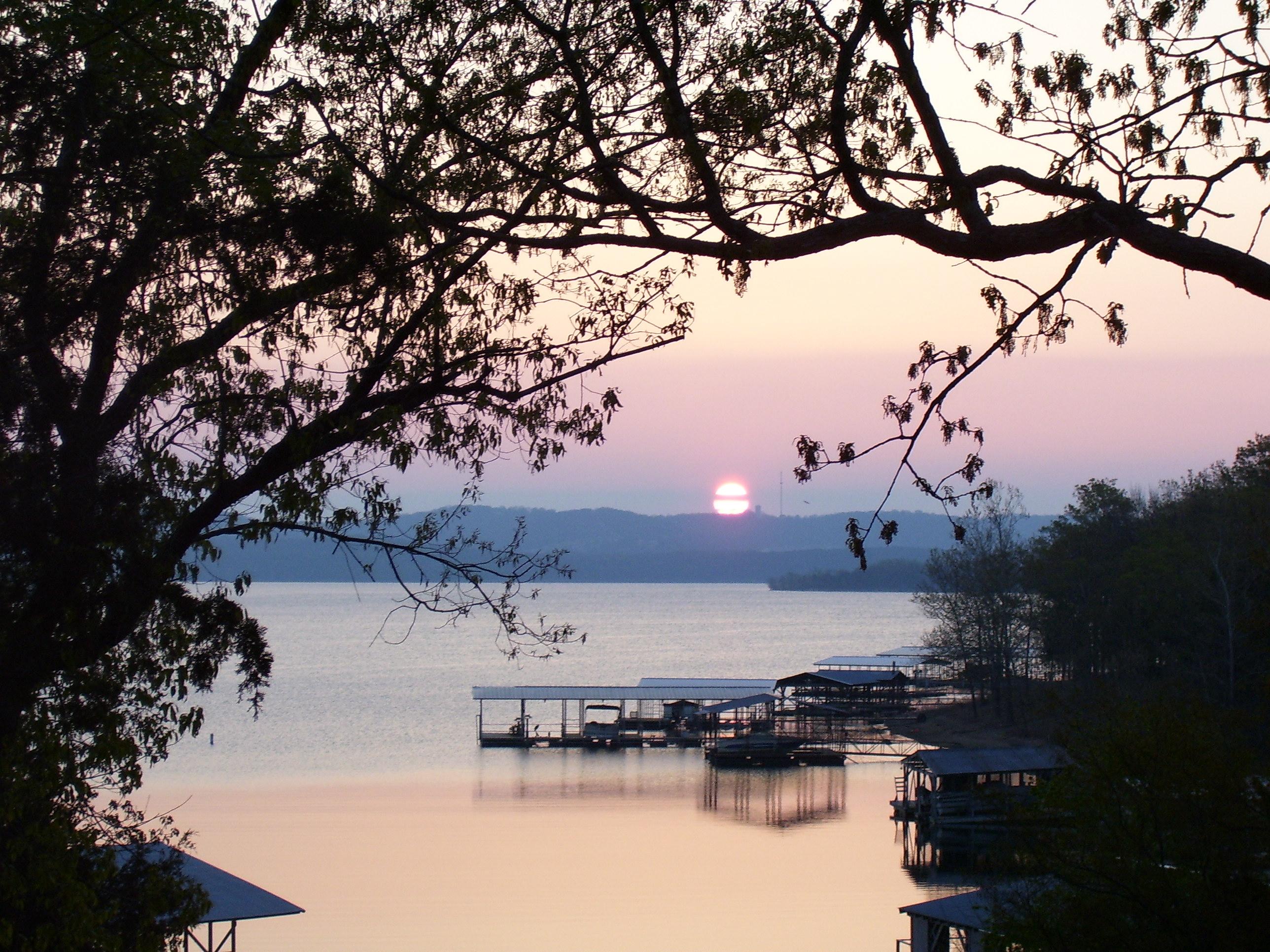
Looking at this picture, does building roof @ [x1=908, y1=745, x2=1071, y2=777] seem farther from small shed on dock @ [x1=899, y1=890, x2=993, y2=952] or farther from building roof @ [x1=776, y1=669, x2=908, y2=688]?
building roof @ [x1=776, y1=669, x2=908, y2=688]

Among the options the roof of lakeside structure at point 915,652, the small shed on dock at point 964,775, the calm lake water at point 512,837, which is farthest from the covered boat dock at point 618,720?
the roof of lakeside structure at point 915,652

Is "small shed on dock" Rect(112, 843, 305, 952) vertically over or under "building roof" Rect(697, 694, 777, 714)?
over

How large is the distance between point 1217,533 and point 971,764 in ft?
41.8

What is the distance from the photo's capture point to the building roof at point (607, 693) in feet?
166

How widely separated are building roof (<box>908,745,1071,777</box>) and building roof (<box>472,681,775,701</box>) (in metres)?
15.0

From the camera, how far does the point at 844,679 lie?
6128 cm

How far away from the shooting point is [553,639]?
8109 mm

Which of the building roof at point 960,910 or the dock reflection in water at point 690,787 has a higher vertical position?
the building roof at point 960,910

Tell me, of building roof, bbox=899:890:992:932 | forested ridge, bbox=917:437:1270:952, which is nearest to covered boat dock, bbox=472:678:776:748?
forested ridge, bbox=917:437:1270:952

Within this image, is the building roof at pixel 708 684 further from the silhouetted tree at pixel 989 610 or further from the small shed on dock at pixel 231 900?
the small shed on dock at pixel 231 900

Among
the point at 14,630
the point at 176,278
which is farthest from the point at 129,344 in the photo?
the point at 14,630

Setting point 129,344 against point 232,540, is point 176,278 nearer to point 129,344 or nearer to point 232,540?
point 129,344

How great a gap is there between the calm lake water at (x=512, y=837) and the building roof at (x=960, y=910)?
5.51 meters

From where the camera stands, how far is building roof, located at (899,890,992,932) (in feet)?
54.4
